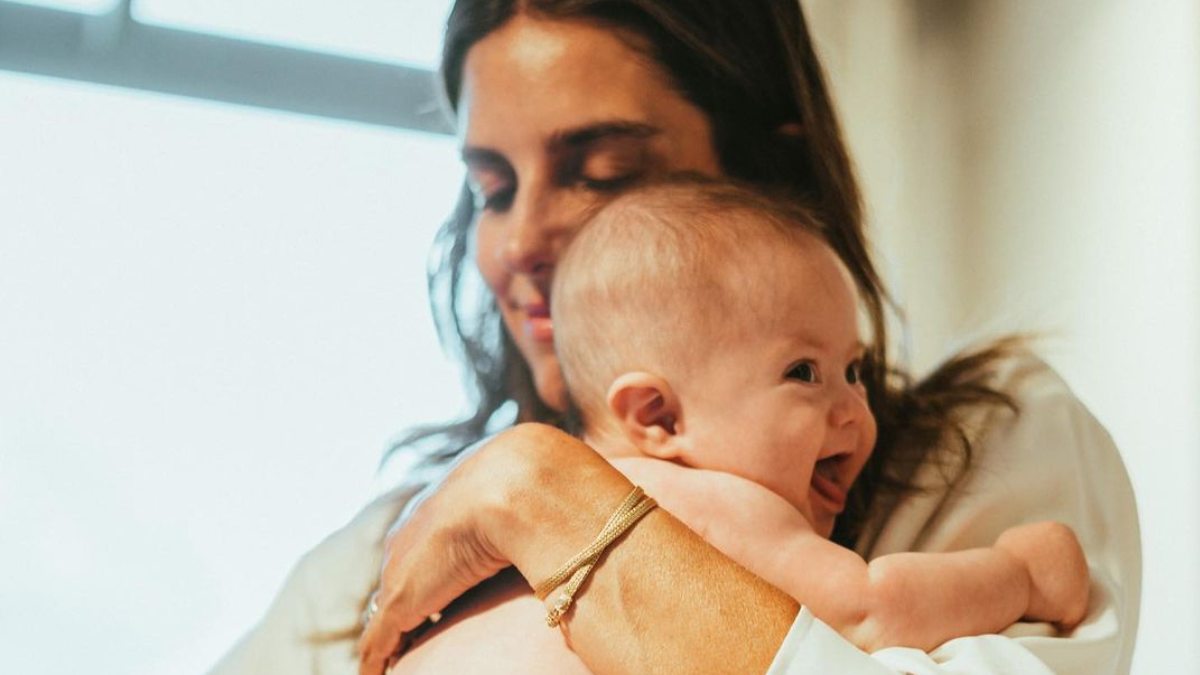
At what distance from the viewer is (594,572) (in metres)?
1.00

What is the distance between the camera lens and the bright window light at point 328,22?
5.80 feet

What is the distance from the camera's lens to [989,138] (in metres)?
2.02

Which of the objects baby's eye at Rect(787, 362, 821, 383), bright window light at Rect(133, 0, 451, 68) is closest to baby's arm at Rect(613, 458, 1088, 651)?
baby's eye at Rect(787, 362, 821, 383)

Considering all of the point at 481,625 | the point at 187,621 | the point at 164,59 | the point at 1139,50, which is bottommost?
the point at 187,621

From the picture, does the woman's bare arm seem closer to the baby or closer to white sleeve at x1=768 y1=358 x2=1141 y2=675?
the baby

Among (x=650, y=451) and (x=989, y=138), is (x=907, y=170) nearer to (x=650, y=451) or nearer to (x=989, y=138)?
(x=989, y=138)

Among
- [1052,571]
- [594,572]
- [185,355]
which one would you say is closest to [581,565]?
[594,572]

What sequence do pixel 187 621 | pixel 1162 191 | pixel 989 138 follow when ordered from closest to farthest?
pixel 187 621 < pixel 1162 191 < pixel 989 138

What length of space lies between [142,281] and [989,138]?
1.14m

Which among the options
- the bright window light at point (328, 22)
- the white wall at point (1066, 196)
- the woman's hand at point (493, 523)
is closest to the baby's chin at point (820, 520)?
the woman's hand at point (493, 523)

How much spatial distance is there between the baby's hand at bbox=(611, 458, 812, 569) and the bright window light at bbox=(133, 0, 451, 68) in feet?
2.77

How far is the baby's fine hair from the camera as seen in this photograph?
1.14 metres

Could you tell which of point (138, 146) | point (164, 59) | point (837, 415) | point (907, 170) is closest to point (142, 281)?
point (138, 146)

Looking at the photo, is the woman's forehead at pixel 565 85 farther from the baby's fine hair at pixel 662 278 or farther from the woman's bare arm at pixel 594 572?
the woman's bare arm at pixel 594 572
